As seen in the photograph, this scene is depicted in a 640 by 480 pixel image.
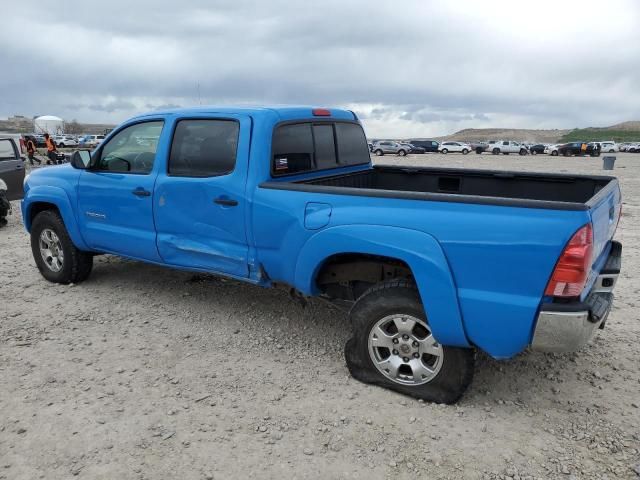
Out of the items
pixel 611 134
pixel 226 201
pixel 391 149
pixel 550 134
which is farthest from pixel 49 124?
pixel 550 134

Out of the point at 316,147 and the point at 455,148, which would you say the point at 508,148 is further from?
the point at 316,147

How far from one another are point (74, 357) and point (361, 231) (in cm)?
253

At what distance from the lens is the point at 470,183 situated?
4.80m

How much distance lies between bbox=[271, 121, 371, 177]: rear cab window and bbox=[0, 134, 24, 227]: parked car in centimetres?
745

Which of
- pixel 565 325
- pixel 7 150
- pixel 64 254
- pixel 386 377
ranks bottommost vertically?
pixel 386 377

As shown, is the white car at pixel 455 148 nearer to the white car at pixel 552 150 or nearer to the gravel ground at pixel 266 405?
the white car at pixel 552 150

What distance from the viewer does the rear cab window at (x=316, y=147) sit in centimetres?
409

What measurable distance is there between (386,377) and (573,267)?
145 centimetres

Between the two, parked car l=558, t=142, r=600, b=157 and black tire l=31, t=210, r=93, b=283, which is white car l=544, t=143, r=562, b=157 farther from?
black tire l=31, t=210, r=93, b=283

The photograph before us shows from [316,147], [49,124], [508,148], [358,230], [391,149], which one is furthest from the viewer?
[49,124]

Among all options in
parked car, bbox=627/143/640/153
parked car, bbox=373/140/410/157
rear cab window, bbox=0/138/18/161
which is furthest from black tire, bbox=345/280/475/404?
parked car, bbox=627/143/640/153

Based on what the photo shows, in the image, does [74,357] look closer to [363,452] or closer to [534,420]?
[363,452]

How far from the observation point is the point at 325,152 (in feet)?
15.3

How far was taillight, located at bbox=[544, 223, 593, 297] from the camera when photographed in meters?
2.66
